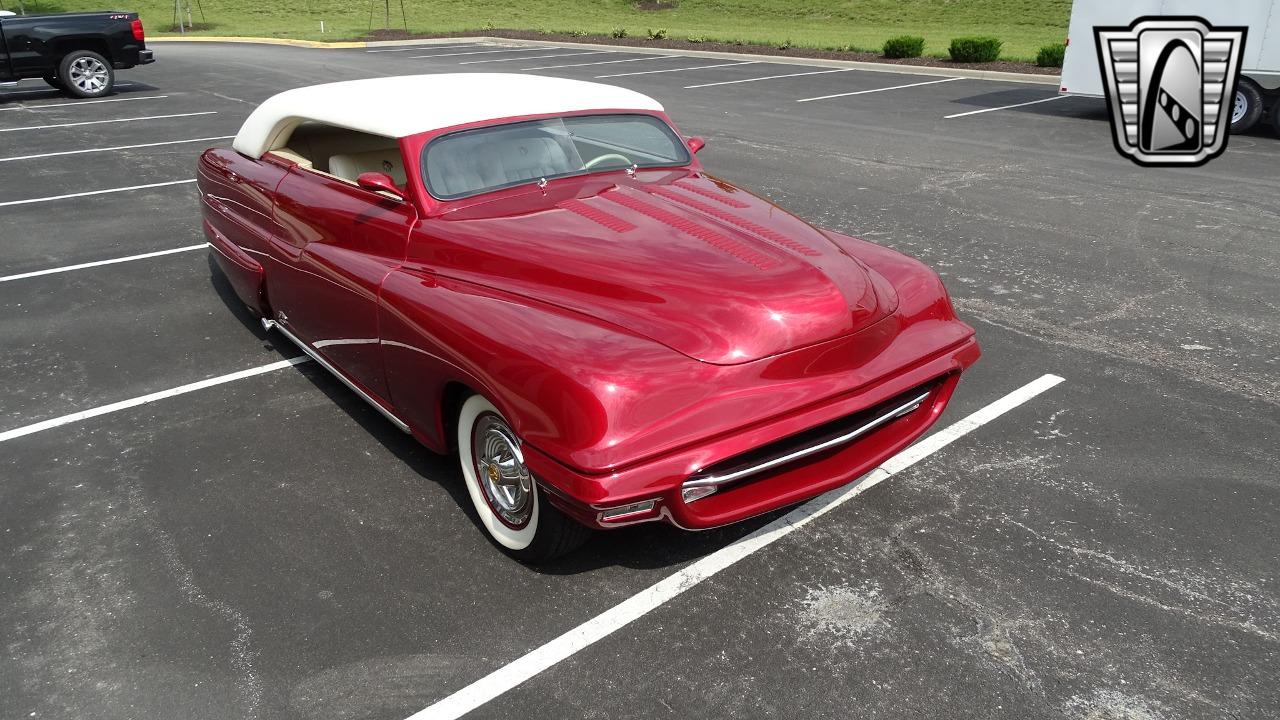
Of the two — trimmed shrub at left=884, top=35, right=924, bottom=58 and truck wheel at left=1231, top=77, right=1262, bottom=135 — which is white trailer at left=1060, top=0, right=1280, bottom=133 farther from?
trimmed shrub at left=884, top=35, right=924, bottom=58

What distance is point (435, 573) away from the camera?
11.6ft

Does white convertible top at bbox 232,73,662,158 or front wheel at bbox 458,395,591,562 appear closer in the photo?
front wheel at bbox 458,395,591,562

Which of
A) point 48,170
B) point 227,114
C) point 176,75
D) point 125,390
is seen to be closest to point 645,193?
point 125,390

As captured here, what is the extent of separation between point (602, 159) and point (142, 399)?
2839mm

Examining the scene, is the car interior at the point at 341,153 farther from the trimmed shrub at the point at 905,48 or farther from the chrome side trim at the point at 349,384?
the trimmed shrub at the point at 905,48

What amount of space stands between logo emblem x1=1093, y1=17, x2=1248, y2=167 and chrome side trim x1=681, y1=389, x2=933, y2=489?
10.1 metres

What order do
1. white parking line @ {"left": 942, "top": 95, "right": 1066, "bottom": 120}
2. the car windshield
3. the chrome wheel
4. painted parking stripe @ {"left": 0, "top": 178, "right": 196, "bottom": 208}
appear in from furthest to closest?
the chrome wheel < white parking line @ {"left": 942, "top": 95, "right": 1066, "bottom": 120} < painted parking stripe @ {"left": 0, "top": 178, "right": 196, "bottom": 208} < the car windshield

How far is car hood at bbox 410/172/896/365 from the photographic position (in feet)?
11.0

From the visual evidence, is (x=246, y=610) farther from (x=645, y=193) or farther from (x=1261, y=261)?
(x=1261, y=261)

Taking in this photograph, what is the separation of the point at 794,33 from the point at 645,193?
34028 mm

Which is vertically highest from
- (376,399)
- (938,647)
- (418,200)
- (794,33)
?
(794,33)

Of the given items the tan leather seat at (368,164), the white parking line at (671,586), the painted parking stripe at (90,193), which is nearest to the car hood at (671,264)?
the white parking line at (671,586)

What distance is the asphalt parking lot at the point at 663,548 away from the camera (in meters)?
2.97

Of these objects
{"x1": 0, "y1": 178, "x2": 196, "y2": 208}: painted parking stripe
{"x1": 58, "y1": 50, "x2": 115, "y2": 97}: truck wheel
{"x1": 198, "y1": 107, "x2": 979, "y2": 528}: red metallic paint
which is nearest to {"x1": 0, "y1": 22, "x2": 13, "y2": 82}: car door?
{"x1": 58, "y1": 50, "x2": 115, "y2": 97}: truck wheel
